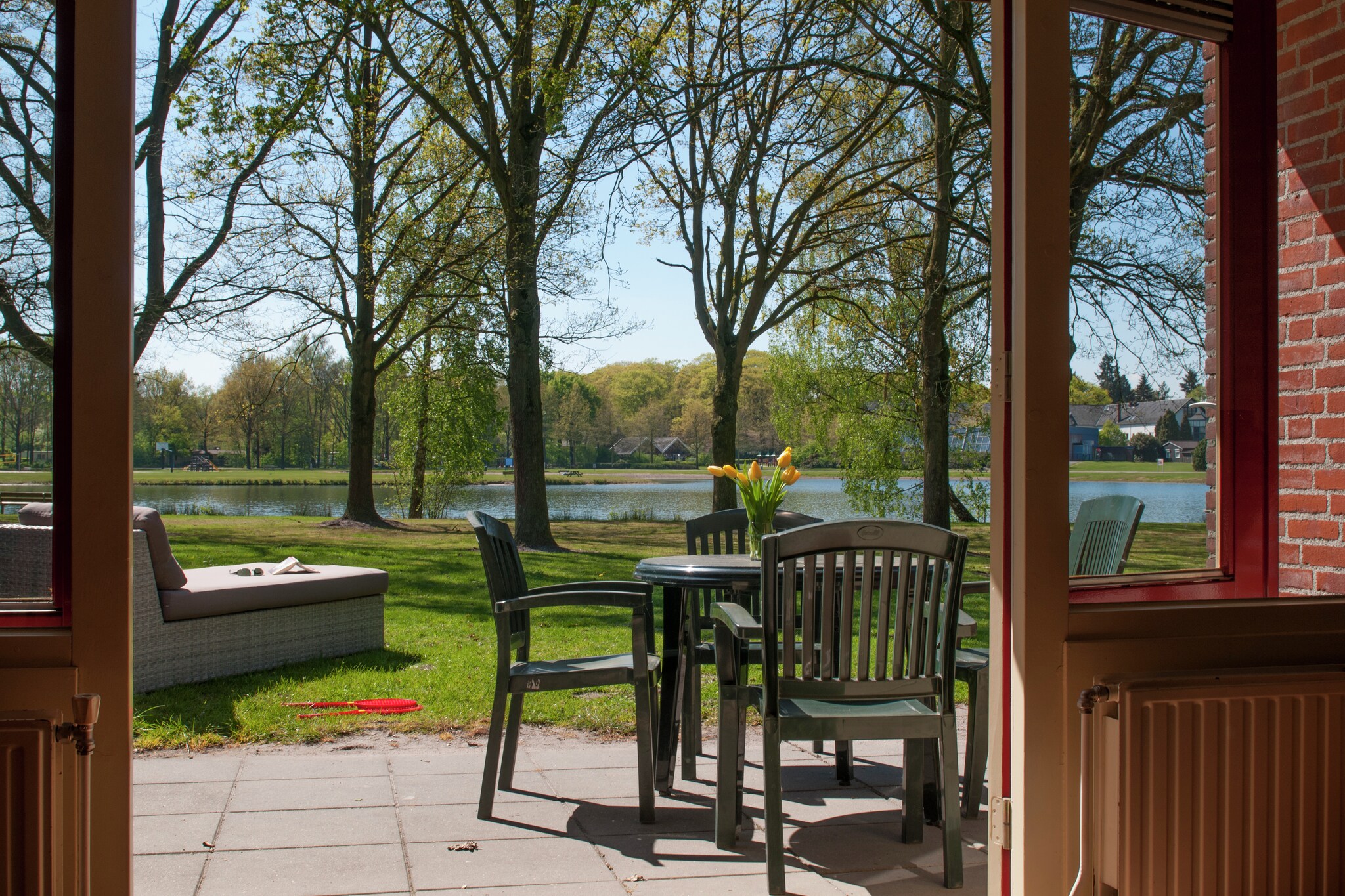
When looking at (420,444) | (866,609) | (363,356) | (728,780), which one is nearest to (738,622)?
(866,609)

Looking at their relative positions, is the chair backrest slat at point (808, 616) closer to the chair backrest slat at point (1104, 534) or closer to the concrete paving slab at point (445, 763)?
the chair backrest slat at point (1104, 534)

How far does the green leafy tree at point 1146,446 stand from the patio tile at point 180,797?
277 centimetres

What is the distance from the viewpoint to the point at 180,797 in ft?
10.4

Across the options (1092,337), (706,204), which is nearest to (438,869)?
(1092,337)

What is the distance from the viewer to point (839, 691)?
2623 mm

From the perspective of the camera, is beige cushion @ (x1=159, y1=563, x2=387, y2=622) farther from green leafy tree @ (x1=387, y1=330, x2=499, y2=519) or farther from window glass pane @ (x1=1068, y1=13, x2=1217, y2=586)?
green leafy tree @ (x1=387, y1=330, x2=499, y2=519)

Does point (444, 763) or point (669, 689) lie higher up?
point (669, 689)

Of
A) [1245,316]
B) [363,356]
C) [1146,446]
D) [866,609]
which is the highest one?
[363,356]

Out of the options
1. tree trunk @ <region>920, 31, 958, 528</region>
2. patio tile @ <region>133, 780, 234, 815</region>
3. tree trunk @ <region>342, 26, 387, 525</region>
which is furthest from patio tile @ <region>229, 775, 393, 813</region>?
tree trunk @ <region>342, 26, 387, 525</region>

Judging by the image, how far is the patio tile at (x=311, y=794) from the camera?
10.3 ft

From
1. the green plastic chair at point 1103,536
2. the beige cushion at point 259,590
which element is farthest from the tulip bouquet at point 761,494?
the beige cushion at point 259,590

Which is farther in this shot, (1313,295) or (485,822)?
(485,822)

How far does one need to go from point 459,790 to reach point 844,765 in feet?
4.25

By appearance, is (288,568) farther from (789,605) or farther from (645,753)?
(789,605)
